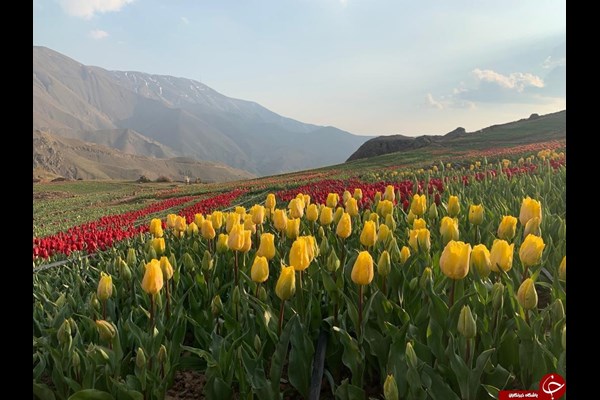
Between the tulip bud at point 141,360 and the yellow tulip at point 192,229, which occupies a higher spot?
the yellow tulip at point 192,229

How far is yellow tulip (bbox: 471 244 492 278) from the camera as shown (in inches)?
65.1

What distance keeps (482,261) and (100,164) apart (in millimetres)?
159448

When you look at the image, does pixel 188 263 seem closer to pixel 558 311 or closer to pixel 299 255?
pixel 299 255

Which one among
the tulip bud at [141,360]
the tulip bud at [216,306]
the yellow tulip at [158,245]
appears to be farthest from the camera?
the yellow tulip at [158,245]

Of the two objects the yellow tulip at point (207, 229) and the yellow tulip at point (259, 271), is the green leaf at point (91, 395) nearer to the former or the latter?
the yellow tulip at point (259, 271)

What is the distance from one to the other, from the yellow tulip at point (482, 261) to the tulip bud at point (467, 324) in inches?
16.8

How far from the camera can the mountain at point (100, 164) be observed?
110 metres

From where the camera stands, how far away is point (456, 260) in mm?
1518

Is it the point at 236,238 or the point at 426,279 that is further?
the point at 236,238

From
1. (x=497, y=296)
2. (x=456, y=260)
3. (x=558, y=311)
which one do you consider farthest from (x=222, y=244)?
(x=558, y=311)

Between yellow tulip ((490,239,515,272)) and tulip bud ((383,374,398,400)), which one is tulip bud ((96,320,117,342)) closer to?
tulip bud ((383,374,398,400))

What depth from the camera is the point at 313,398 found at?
1.40 metres

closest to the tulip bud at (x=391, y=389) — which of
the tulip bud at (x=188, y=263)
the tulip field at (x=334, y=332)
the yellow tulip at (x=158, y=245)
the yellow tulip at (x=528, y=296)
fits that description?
the tulip field at (x=334, y=332)

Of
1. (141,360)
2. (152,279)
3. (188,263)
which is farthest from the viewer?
(188,263)
